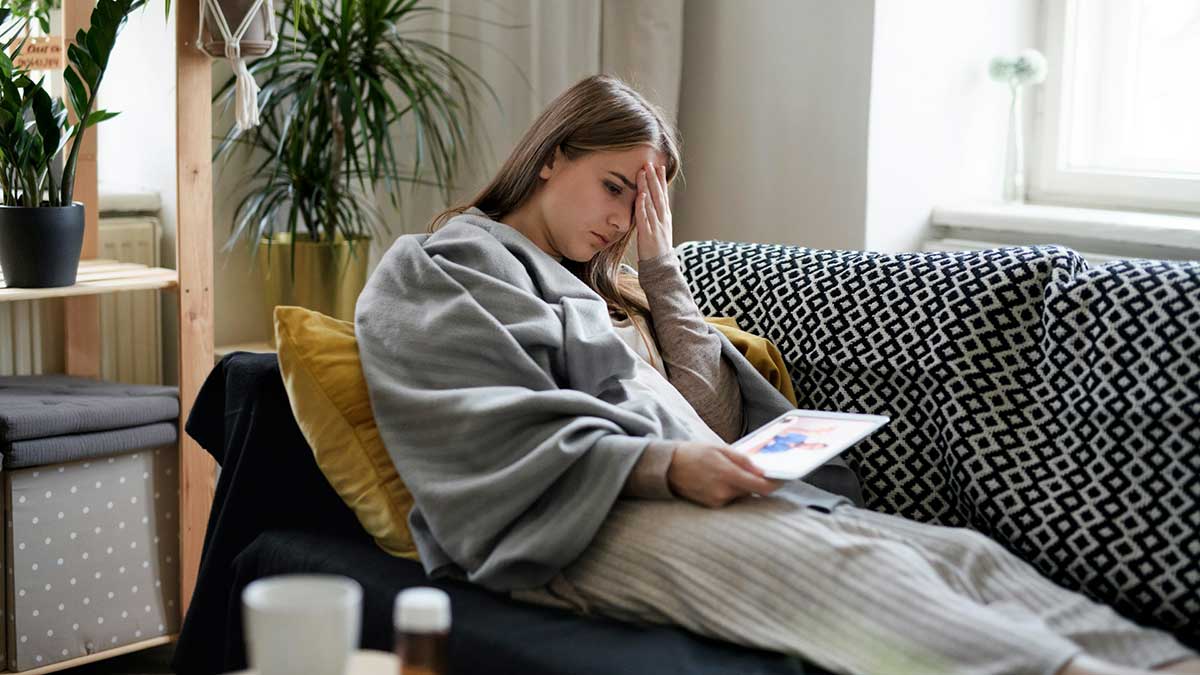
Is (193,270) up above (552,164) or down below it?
below

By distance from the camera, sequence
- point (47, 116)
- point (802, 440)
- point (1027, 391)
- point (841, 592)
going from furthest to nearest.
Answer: point (47, 116) < point (1027, 391) < point (802, 440) < point (841, 592)

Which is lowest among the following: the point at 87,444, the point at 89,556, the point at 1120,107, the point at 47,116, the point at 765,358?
the point at 89,556

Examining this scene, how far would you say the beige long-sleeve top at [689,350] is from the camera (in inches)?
75.2

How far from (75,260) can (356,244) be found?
729 millimetres

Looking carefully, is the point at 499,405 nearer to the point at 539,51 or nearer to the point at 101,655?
the point at 101,655

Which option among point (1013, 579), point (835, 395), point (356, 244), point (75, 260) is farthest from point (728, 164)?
point (1013, 579)

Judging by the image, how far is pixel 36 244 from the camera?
7.30ft

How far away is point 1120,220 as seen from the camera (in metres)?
2.52

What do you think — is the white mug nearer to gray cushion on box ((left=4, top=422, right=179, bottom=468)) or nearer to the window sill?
gray cushion on box ((left=4, top=422, right=179, bottom=468))

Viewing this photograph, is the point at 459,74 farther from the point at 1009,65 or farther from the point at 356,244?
the point at 1009,65

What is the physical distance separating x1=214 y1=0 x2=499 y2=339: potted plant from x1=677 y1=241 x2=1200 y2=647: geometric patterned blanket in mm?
1086

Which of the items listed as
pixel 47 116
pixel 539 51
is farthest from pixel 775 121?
pixel 47 116

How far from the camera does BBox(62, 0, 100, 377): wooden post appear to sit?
8.41 ft

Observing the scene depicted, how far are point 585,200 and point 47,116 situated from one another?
942 millimetres
